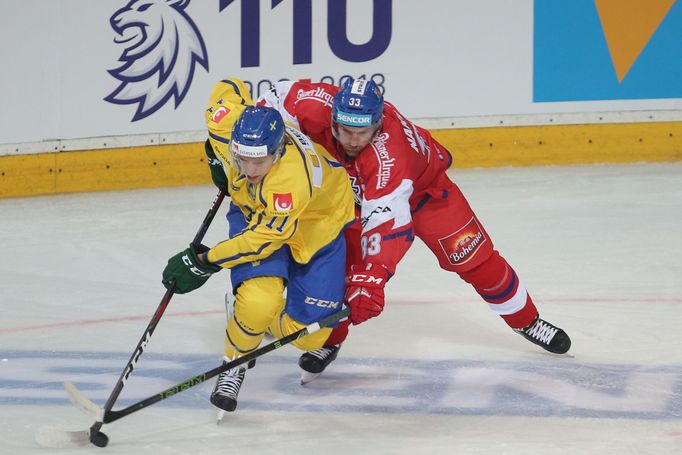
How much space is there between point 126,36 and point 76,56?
29 centimetres

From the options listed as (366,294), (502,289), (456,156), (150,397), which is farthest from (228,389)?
(456,156)

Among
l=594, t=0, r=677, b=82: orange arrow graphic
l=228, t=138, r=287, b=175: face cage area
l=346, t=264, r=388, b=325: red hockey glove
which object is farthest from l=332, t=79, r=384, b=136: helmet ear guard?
l=594, t=0, r=677, b=82: orange arrow graphic

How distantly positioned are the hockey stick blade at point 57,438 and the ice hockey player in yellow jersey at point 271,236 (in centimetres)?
45

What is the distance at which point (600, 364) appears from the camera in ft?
13.9

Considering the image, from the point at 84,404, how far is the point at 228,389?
0.44 meters

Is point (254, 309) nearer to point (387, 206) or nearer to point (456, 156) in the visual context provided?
point (387, 206)

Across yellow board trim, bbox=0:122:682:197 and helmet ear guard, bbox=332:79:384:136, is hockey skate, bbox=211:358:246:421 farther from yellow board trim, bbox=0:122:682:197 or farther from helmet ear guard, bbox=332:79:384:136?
yellow board trim, bbox=0:122:682:197

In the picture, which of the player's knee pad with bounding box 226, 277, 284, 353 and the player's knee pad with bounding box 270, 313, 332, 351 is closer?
the player's knee pad with bounding box 226, 277, 284, 353

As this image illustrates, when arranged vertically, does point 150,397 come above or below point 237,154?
below

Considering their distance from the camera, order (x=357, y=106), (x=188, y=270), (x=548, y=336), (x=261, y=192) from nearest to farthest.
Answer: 1. (x=261, y=192)
2. (x=188, y=270)
3. (x=357, y=106)
4. (x=548, y=336)

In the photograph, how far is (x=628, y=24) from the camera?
709cm

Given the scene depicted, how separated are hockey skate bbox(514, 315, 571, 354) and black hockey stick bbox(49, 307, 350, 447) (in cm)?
89

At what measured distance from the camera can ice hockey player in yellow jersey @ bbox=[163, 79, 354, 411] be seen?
138 inches

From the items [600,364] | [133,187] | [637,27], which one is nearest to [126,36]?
[133,187]
